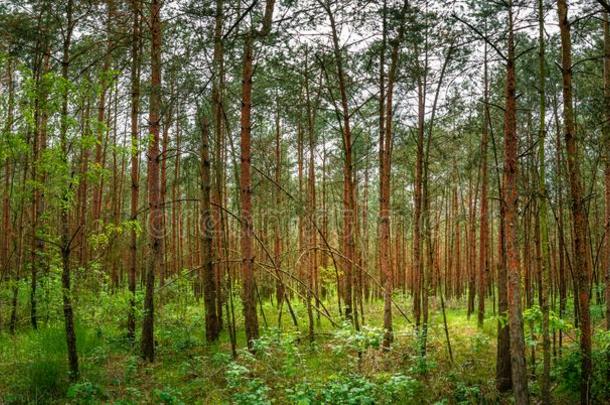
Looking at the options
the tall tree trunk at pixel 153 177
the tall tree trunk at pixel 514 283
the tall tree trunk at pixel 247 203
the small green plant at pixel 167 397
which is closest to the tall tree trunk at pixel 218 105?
the tall tree trunk at pixel 247 203

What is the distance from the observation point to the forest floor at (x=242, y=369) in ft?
20.2

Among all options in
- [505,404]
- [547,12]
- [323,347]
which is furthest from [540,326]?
[323,347]

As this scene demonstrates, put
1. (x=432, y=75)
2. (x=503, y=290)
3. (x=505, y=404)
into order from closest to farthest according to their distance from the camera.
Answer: (x=505, y=404)
(x=503, y=290)
(x=432, y=75)

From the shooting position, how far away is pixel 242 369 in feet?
19.5

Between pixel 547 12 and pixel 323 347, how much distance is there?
799 cm

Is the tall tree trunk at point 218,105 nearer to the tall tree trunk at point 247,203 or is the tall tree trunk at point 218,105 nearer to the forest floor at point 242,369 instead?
the tall tree trunk at point 247,203

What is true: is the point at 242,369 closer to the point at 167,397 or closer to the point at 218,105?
the point at 167,397

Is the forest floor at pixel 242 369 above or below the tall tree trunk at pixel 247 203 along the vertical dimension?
below

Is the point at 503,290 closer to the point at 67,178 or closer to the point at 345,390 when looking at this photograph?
the point at 345,390

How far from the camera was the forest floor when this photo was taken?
20.2 ft

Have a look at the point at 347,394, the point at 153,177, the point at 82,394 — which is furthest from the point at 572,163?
the point at 82,394

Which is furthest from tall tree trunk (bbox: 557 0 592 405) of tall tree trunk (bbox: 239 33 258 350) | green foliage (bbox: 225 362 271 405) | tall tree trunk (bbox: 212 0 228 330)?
tall tree trunk (bbox: 239 33 258 350)

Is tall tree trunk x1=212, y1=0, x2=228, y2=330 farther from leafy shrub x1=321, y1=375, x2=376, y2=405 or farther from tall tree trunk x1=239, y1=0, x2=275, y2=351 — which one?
leafy shrub x1=321, y1=375, x2=376, y2=405

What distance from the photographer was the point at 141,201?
2730 cm
